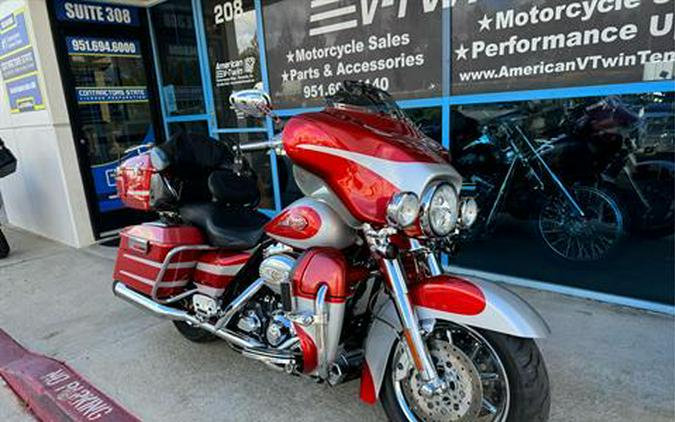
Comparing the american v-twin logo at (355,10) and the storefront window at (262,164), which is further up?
the american v-twin logo at (355,10)

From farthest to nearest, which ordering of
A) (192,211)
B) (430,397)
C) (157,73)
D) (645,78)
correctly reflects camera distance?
(157,73) → (645,78) → (192,211) → (430,397)

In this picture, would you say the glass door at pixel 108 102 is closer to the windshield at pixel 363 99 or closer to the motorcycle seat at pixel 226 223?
the motorcycle seat at pixel 226 223

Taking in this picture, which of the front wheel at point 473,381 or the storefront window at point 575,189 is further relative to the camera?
the storefront window at point 575,189

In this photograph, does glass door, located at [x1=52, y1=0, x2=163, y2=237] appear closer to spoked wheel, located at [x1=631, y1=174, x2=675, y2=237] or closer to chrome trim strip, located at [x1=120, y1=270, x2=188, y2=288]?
chrome trim strip, located at [x1=120, y1=270, x2=188, y2=288]

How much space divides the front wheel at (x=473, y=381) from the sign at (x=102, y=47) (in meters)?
5.26

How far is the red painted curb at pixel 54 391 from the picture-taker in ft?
7.39

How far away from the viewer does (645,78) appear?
268 cm

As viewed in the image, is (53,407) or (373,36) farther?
(373,36)

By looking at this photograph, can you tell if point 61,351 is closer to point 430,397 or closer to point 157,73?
point 430,397

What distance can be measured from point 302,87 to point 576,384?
11.2 ft

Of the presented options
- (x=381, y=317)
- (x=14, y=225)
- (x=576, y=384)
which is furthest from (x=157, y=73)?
(x=576, y=384)

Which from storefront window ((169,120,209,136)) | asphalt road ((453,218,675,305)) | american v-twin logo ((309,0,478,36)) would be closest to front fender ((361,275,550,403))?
asphalt road ((453,218,675,305))

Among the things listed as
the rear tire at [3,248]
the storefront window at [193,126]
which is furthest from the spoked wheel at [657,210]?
the rear tire at [3,248]

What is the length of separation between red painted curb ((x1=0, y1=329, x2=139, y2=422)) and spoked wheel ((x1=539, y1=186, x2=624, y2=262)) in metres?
2.95
